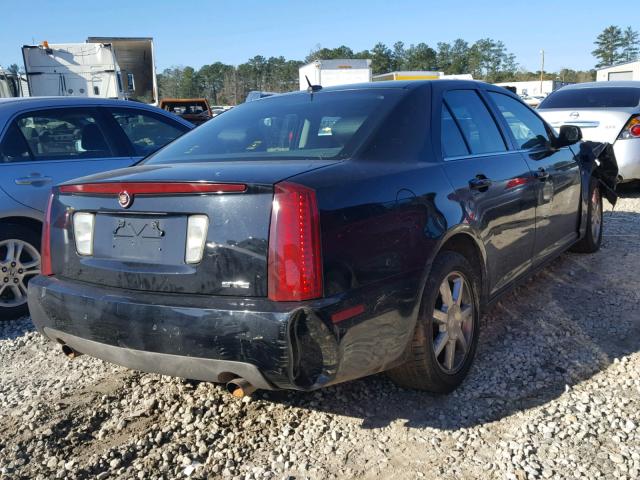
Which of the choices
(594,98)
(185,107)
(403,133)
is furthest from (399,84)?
(185,107)

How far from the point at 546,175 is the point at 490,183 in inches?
39.4

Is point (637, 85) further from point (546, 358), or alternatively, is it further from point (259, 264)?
point (259, 264)

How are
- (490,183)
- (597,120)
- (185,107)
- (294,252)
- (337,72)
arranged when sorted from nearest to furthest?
(294,252) < (490,183) < (597,120) < (185,107) < (337,72)

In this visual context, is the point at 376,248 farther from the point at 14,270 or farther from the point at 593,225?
the point at 593,225

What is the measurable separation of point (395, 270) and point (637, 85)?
8.34 m

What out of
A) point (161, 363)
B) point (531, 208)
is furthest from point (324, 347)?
point (531, 208)

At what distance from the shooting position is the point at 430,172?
9.62 ft

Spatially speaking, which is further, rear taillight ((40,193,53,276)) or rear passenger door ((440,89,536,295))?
rear passenger door ((440,89,536,295))

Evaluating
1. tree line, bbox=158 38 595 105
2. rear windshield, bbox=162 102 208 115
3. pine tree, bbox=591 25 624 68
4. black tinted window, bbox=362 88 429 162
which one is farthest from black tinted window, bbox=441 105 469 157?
pine tree, bbox=591 25 624 68

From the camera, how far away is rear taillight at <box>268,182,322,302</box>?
88.7 inches

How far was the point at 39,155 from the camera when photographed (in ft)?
15.3

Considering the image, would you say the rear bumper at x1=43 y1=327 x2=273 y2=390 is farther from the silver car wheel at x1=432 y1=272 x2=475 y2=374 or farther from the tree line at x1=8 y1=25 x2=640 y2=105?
the tree line at x1=8 y1=25 x2=640 y2=105

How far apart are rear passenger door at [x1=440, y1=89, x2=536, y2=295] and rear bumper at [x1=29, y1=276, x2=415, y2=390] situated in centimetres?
90

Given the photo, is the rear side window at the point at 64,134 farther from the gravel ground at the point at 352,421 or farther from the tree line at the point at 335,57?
the tree line at the point at 335,57
